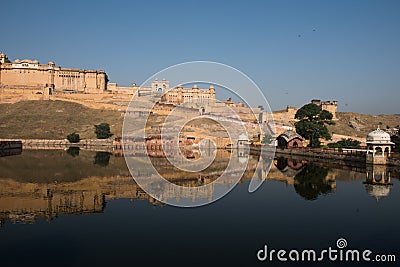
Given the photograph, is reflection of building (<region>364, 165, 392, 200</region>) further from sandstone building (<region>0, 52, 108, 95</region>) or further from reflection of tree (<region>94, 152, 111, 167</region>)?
sandstone building (<region>0, 52, 108, 95</region>)

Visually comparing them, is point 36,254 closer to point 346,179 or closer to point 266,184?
point 266,184

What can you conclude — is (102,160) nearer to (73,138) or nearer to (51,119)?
(73,138)

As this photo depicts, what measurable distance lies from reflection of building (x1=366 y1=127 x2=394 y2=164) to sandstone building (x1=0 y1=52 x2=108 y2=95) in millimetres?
44304

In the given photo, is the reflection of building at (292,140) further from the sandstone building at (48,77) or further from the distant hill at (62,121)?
the sandstone building at (48,77)

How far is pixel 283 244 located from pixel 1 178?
442 inches

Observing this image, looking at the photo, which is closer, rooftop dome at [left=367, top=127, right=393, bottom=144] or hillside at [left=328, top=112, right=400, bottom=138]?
rooftop dome at [left=367, top=127, right=393, bottom=144]

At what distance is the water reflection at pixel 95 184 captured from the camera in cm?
997

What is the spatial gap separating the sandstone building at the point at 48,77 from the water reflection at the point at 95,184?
132 feet

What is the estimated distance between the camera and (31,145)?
35250 millimetres

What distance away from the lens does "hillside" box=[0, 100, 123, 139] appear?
39875mm

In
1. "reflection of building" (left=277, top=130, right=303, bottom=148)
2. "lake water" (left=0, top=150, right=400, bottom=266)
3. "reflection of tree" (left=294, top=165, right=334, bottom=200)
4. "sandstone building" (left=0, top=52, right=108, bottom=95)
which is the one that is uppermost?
"sandstone building" (left=0, top=52, right=108, bottom=95)

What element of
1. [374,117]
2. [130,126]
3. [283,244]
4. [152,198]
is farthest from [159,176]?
[374,117]

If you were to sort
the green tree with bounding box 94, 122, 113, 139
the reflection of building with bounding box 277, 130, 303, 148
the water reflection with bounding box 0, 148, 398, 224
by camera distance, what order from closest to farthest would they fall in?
1. the water reflection with bounding box 0, 148, 398, 224
2. the reflection of building with bounding box 277, 130, 303, 148
3. the green tree with bounding box 94, 122, 113, 139

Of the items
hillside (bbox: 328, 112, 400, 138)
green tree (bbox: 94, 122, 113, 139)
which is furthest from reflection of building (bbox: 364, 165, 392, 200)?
hillside (bbox: 328, 112, 400, 138)
